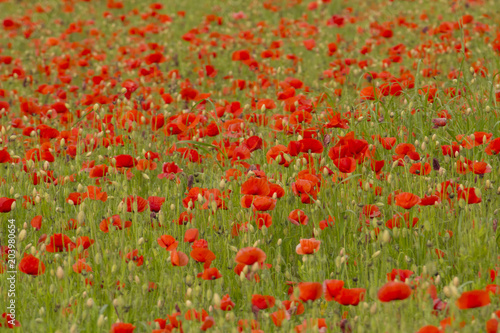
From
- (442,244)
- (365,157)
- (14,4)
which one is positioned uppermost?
(14,4)

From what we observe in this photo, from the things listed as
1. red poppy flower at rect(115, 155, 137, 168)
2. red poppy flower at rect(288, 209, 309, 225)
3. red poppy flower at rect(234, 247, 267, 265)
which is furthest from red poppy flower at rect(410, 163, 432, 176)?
red poppy flower at rect(115, 155, 137, 168)

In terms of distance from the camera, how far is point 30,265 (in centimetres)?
245

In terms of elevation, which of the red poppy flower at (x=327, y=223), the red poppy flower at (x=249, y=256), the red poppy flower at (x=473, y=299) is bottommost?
the red poppy flower at (x=327, y=223)

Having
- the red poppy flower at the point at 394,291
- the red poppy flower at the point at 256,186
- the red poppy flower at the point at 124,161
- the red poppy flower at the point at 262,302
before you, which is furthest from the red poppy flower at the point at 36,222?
the red poppy flower at the point at 394,291

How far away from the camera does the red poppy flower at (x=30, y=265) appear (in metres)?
2.43

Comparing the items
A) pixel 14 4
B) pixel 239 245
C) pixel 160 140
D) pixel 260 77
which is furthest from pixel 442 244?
pixel 14 4

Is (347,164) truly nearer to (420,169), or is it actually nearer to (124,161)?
(420,169)

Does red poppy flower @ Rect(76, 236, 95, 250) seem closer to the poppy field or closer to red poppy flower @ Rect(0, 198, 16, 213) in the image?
the poppy field

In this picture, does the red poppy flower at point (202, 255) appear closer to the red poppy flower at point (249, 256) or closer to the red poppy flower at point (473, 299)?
the red poppy flower at point (249, 256)

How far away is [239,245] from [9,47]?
22.0 feet

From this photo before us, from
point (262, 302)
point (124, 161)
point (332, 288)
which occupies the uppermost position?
point (124, 161)

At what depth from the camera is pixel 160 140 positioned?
457cm

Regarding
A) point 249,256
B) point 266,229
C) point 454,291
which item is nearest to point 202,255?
point 249,256

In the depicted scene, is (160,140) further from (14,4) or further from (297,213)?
(14,4)
